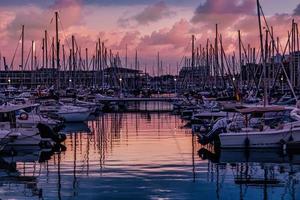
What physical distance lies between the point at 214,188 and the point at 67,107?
43607mm

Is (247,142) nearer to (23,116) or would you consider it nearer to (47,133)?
(47,133)

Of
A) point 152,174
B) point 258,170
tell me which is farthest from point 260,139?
point 152,174

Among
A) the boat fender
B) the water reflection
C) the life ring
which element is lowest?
the water reflection

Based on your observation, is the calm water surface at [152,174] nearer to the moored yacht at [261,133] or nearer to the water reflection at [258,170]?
the water reflection at [258,170]

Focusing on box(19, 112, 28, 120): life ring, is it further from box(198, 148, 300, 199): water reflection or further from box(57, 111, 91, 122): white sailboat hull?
box(57, 111, 91, 122): white sailboat hull

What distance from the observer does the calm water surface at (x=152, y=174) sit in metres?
22.7

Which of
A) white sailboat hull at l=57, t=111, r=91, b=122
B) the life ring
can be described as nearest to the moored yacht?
the life ring

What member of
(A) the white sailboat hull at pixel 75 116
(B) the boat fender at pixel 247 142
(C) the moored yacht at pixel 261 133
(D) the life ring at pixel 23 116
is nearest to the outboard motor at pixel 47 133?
(D) the life ring at pixel 23 116

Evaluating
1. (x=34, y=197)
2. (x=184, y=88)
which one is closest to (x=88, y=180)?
(x=34, y=197)

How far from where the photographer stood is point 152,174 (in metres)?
27.2

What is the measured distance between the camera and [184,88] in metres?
123

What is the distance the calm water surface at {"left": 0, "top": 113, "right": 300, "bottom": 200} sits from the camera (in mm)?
22656

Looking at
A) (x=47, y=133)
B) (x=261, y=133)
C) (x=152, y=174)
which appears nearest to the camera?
(x=152, y=174)

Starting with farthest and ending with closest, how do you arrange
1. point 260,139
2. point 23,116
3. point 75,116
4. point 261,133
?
point 75,116 < point 23,116 < point 260,139 < point 261,133
